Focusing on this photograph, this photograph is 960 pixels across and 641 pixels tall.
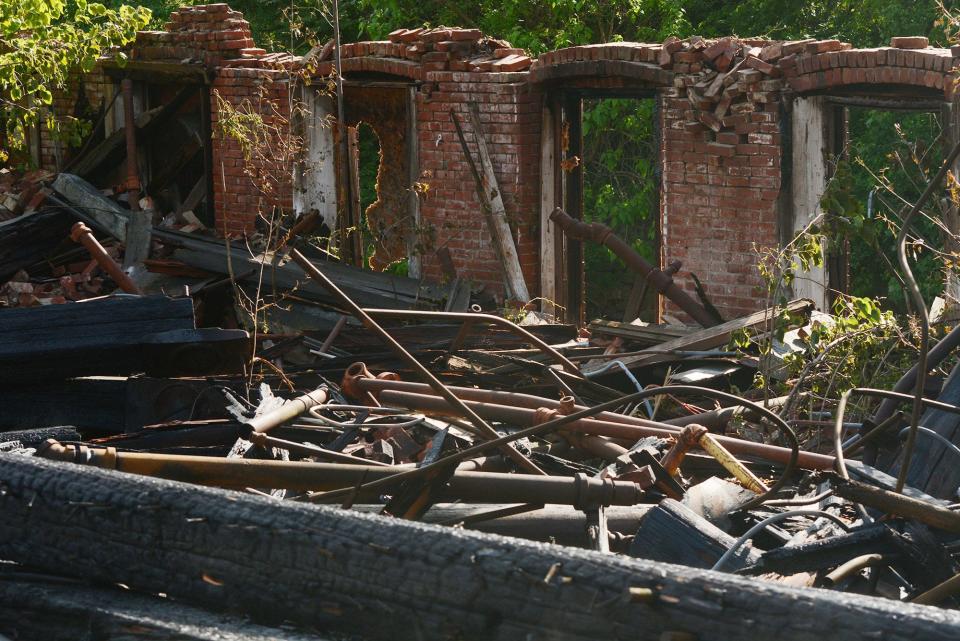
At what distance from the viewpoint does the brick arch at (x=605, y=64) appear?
28.2ft

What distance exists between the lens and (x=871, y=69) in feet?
24.3

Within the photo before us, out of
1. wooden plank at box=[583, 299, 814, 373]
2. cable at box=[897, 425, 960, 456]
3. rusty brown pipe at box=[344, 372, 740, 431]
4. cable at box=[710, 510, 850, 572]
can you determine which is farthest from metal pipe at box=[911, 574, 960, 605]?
wooden plank at box=[583, 299, 814, 373]

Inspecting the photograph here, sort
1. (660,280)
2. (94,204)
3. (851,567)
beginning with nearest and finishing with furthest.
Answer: (851,567) → (660,280) → (94,204)

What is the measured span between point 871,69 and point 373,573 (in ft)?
20.4

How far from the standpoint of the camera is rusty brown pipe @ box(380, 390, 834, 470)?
405 centimetres

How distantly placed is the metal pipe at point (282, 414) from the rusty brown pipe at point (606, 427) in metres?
0.34

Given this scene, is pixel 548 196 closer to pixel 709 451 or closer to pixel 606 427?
pixel 606 427

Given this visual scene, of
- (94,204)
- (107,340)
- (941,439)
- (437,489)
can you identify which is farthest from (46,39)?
(941,439)

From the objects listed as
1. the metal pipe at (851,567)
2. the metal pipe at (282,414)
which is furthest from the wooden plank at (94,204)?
the metal pipe at (851,567)

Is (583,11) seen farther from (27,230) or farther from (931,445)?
(931,445)

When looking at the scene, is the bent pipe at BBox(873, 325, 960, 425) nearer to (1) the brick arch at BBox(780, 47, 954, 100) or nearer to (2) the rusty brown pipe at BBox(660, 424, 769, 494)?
(2) the rusty brown pipe at BBox(660, 424, 769, 494)

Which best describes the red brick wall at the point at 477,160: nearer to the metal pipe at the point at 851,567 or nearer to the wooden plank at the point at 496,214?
the wooden plank at the point at 496,214

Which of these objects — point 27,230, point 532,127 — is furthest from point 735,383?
point 27,230

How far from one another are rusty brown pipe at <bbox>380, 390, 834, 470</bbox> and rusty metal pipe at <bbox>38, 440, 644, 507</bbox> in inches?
37.0
